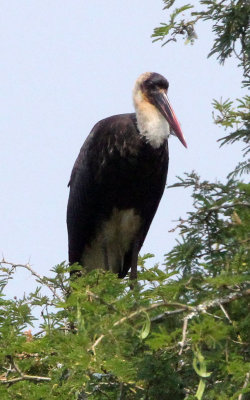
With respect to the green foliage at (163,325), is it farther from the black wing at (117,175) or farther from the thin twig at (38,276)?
the black wing at (117,175)

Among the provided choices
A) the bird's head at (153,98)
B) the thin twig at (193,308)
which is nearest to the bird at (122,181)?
the bird's head at (153,98)

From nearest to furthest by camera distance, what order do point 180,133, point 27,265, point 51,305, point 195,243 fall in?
point 195,243
point 51,305
point 27,265
point 180,133

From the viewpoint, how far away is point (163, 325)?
375 cm

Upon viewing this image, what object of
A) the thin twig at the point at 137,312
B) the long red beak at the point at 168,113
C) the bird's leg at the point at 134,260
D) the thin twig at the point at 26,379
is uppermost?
the long red beak at the point at 168,113

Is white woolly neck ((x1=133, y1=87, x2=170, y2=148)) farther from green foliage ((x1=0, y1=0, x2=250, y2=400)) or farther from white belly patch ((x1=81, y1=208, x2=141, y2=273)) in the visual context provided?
green foliage ((x1=0, y1=0, x2=250, y2=400))

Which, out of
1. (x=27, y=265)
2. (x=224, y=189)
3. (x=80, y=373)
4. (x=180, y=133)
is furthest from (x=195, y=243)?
(x=180, y=133)

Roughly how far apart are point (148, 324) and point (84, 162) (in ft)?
12.4

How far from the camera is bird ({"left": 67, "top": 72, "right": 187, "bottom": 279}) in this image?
6926 mm

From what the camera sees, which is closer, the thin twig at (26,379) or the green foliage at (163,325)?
the green foliage at (163,325)

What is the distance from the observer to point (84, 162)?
7219 mm

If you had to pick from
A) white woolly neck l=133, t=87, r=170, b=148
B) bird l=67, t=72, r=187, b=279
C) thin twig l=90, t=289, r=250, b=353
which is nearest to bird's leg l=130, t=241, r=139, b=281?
bird l=67, t=72, r=187, b=279

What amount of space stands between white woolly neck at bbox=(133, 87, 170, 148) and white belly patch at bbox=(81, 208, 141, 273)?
58cm

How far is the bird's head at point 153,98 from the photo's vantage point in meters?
7.21

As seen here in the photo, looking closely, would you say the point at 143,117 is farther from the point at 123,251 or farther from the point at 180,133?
the point at 123,251
